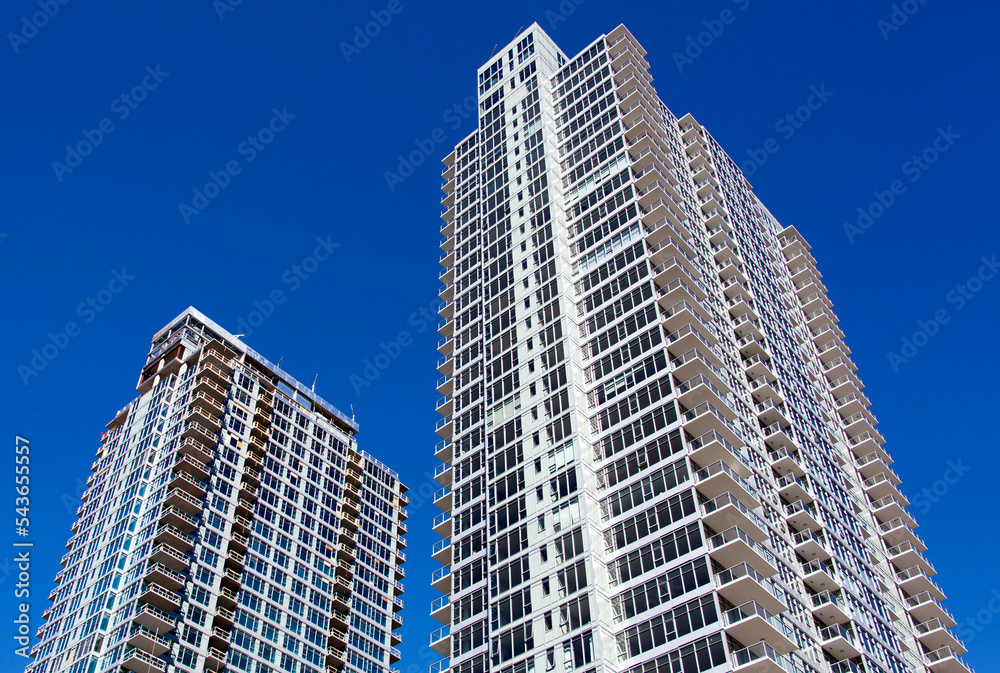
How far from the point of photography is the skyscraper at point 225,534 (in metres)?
98.1

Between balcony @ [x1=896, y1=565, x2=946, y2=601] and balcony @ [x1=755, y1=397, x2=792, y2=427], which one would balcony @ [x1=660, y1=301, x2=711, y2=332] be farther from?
balcony @ [x1=896, y1=565, x2=946, y2=601]

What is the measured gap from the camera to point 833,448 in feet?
313

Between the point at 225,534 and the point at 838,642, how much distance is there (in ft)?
226

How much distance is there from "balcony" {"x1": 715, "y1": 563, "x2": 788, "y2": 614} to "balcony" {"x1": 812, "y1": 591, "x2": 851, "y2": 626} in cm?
832

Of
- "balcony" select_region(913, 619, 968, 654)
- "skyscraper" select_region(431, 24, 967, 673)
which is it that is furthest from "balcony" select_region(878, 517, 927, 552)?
"balcony" select_region(913, 619, 968, 654)

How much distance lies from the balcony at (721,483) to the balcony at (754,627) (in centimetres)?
904

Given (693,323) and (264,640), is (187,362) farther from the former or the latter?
(693,323)

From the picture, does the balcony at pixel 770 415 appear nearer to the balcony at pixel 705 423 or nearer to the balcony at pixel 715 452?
the balcony at pixel 705 423

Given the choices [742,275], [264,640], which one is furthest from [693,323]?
[264,640]

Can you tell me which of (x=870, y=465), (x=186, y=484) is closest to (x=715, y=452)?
(x=870, y=465)

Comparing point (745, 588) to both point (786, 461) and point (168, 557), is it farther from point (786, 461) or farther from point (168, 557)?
point (168, 557)

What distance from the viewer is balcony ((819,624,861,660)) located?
6938 cm

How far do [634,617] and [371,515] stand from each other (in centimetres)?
7349

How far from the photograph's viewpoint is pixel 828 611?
71.4 m
